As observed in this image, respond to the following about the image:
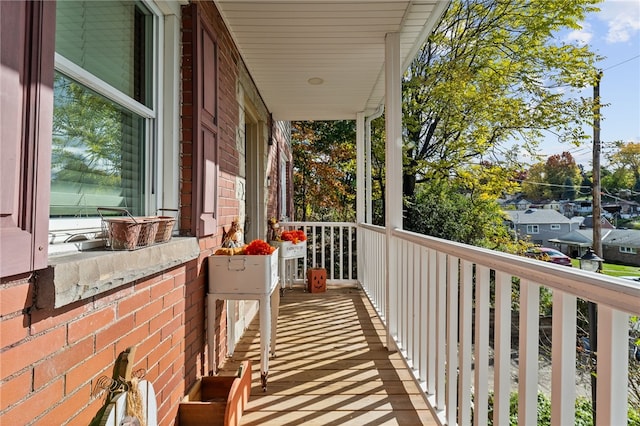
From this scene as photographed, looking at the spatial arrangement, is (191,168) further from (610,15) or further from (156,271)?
→ (610,15)

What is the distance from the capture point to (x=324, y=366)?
2.63 metres

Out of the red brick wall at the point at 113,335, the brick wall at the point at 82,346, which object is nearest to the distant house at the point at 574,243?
the red brick wall at the point at 113,335

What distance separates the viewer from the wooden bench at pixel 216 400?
1.79 meters

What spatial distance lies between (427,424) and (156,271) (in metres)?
1.54

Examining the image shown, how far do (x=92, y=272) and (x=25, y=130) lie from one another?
417 mm

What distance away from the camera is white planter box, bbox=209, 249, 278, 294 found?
2.28 meters

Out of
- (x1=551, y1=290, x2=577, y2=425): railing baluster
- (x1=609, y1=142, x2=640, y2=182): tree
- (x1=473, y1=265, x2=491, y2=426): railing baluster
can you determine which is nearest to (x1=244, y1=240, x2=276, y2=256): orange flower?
(x1=473, y1=265, x2=491, y2=426): railing baluster

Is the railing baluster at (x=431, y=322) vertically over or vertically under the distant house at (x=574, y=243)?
under

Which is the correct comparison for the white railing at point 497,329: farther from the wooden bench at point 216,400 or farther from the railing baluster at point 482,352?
the wooden bench at point 216,400

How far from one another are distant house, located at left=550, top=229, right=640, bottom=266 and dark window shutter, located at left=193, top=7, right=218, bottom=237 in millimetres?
2541

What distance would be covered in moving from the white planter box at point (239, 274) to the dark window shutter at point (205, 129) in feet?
0.69

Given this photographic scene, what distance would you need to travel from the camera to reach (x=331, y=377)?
2.47 metres

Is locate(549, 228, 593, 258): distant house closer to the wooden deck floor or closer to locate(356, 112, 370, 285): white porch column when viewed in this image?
the wooden deck floor

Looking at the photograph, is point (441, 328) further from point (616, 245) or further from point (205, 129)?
point (616, 245)
